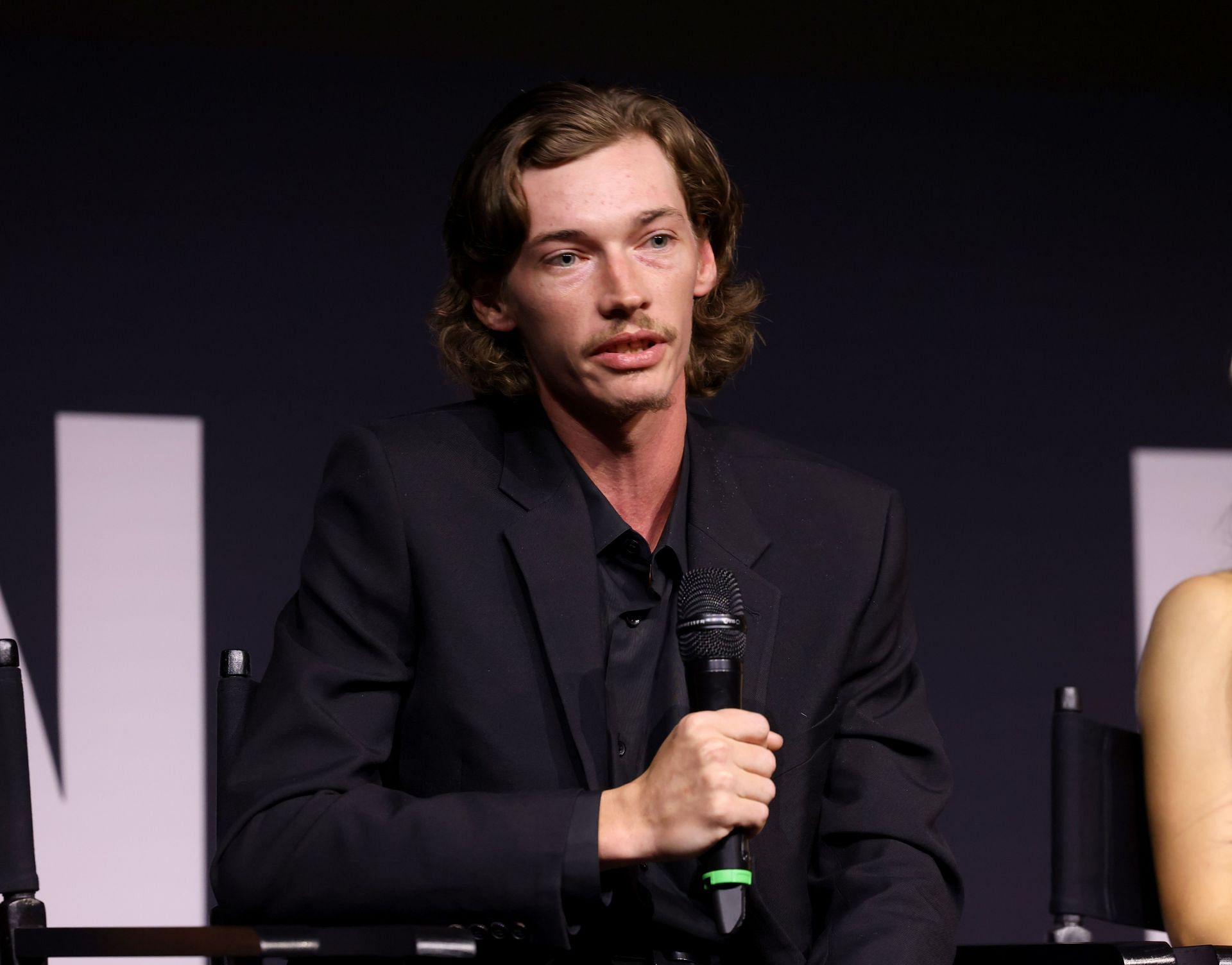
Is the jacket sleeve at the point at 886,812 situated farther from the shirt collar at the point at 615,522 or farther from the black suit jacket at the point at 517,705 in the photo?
the shirt collar at the point at 615,522

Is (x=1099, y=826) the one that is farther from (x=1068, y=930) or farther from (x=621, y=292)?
(x=621, y=292)

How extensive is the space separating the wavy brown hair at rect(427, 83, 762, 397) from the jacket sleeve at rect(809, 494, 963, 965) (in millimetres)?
488

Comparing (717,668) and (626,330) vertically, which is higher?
(626,330)

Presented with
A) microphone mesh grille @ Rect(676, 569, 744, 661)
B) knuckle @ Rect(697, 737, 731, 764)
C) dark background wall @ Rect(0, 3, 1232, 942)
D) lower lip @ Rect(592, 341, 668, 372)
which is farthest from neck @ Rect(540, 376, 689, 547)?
dark background wall @ Rect(0, 3, 1232, 942)

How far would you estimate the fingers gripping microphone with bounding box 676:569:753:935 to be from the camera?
60.4 inches

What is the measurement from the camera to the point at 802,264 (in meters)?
4.09

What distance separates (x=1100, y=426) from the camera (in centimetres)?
414

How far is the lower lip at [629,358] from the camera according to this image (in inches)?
74.7

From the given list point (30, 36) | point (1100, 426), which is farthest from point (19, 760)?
point (1100, 426)

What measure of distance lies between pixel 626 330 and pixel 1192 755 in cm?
104

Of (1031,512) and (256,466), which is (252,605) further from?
(1031,512)

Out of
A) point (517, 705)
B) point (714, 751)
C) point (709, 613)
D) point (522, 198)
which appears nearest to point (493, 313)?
point (522, 198)

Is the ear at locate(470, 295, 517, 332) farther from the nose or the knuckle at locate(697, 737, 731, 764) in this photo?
the knuckle at locate(697, 737, 731, 764)

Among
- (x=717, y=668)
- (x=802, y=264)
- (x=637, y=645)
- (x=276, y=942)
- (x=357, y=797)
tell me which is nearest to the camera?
(x=276, y=942)
